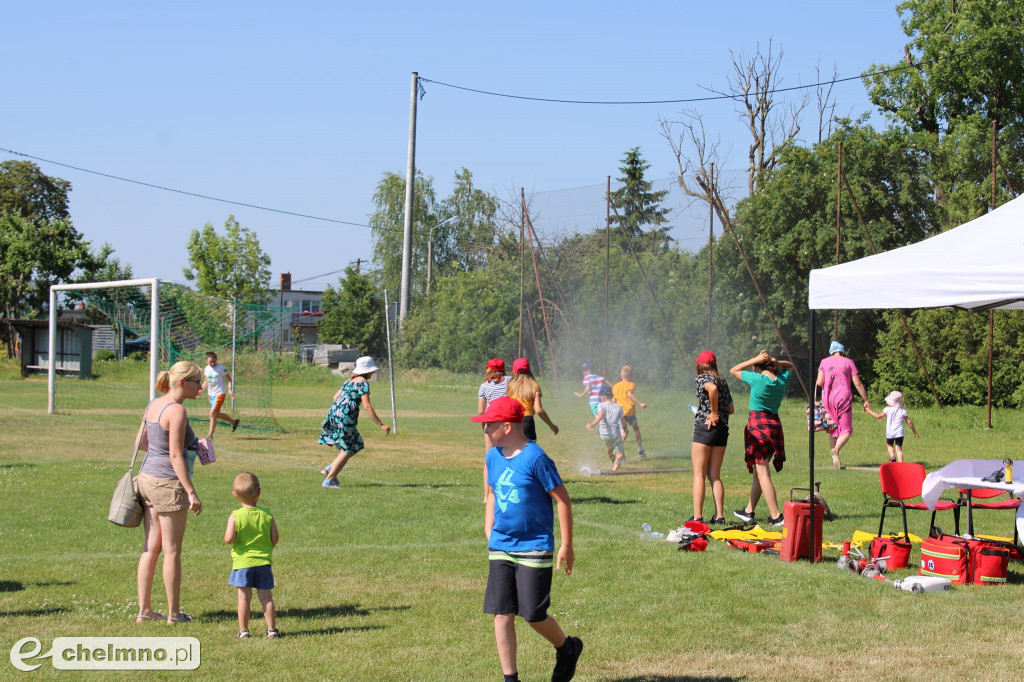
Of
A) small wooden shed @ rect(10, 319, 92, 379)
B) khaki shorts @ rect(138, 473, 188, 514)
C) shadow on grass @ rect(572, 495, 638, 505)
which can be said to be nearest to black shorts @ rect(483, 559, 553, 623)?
khaki shorts @ rect(138, 473, 188, 514)

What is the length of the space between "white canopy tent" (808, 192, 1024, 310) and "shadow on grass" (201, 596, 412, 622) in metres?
4.31

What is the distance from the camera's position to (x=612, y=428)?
1561cm

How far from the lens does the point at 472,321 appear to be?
100 feet

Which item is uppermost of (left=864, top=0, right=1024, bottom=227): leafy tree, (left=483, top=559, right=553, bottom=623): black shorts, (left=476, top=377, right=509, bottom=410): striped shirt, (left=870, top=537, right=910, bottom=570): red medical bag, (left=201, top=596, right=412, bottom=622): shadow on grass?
(left=864, top=0, right=1024, bottom=227): leafy tree

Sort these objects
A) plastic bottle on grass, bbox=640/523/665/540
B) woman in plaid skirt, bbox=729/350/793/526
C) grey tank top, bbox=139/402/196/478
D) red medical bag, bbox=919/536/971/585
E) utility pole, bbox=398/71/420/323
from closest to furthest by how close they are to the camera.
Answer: grey tank top, bbox=139/402/196/478
red medical bag, bbox=919/536/971/585
plastic bottle on grass, bbox=640/523/665/540
woman in plaid skirt, bbox=729/350/793/526
utility pole, bbox=398/71/420/323

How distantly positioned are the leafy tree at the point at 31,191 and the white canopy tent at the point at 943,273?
224 ft

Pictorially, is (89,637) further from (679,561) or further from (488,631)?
(679,561)

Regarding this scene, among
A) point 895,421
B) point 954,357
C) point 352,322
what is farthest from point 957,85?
point 352,322

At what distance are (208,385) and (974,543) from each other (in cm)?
1575

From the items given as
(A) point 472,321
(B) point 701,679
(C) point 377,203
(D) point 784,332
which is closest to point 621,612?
(B) point 701,679

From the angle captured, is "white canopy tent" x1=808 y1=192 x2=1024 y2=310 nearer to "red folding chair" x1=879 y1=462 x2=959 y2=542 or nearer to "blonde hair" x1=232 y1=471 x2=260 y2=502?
"red folding chair" x1=879 y1=462 x2=959 y2=542

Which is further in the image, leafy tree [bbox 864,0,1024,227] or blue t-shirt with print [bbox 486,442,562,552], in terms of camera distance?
leafy tree [bbox 864,0,1024,227]

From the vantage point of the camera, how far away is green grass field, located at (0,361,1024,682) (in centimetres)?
589

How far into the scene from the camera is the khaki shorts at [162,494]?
658 centimetres
